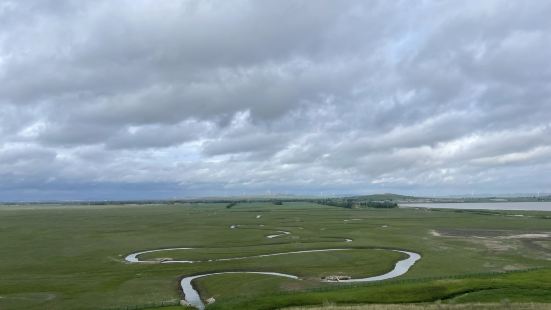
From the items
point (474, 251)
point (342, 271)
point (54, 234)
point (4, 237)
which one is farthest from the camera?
point (54, 234)

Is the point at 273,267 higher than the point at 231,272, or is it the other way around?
the point at 273,267

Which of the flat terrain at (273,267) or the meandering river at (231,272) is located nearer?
the flat terrain at (273,267)

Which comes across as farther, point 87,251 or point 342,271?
point 87,251

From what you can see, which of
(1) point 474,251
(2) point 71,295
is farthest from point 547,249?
(2) point 71,295

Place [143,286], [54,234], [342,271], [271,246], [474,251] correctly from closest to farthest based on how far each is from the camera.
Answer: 1. [143,286]
2. [342,271]
3. [474,251]
4. [271,246]
5. [54,234]

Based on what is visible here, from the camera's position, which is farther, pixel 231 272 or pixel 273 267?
pixel 273 267

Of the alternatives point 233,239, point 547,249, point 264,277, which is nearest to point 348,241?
point 233,239

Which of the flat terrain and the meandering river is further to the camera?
the meandering river

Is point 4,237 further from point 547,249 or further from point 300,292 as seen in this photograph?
point 547,249
